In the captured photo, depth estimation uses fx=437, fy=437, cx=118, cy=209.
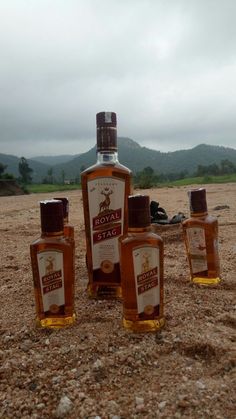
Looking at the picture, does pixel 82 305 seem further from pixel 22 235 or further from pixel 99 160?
pixel 22 235

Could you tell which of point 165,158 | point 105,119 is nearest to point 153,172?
point 105,119

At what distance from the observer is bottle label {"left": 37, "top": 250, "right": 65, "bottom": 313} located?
187cm

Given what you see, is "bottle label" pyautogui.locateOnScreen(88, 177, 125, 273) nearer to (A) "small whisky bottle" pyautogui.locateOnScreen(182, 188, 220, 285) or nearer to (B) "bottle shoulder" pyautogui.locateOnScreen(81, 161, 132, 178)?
(B) "bottle shoulder" pyautogui.locateOnScreen(81, 161, 132, 178)

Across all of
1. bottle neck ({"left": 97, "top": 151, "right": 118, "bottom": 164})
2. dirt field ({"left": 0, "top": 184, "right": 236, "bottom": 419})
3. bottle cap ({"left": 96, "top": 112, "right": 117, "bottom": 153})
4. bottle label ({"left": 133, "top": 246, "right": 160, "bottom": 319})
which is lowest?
dirt field ({"left": 0, "top": 184, "right": 236, "bottom": 419})

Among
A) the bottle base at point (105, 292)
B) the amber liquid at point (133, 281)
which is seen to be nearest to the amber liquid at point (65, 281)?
the amber liquid at point (133, 281)

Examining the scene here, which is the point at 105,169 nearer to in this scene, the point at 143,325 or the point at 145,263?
the point at 145,263

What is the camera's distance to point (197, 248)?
2.45m

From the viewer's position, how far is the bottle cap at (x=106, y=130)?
6.85ft

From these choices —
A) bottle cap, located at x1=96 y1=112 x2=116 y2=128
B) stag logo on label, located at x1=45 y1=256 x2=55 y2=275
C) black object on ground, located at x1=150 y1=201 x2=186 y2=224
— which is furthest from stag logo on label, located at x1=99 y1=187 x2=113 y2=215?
black object on ground, located at x1=150 y1=201 x2=186 y2=224

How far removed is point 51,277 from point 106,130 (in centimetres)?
74

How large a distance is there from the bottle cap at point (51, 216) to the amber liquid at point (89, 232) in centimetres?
35

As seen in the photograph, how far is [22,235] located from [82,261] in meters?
2.02

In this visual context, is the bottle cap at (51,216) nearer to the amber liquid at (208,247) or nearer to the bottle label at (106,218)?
the bottle label at (106,218)

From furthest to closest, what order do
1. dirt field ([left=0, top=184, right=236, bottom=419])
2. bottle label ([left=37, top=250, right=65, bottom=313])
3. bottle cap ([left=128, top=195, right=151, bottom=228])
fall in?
bottle label ([left=37, top=250, right=65, bottom=313]), bottle cap ([left=128, top=195, right=151, bottom=228]), dirt field ([left=0, top=184, right=236, bottom=419])
